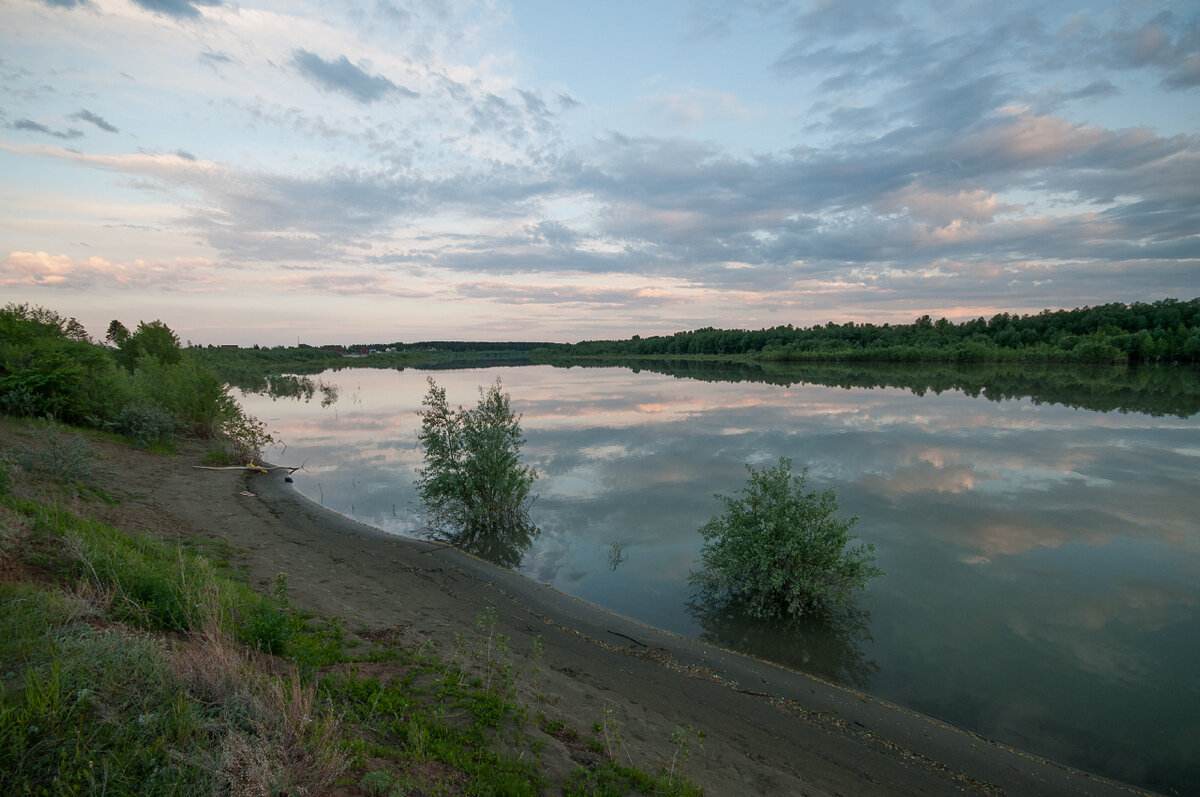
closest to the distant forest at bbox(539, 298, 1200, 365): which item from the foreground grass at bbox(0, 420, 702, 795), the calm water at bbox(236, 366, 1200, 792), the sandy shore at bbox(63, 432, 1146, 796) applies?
the calm water at bbox(236, 366, 1200, 792)

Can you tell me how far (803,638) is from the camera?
395 inches

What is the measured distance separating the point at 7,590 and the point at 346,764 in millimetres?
4274

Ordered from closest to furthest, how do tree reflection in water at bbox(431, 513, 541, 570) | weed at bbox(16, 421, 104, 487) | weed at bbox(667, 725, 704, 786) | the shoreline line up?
weed at bbox(667, 725, 704, 786)
the shoreline
weed at bbox(16, 421, 104, 487)
tree reflection in water at bbox(431, 513, 541, 570)

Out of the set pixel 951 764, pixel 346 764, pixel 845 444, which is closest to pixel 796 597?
pixel 951 764

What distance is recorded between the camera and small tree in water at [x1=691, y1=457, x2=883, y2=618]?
1041 centimetres

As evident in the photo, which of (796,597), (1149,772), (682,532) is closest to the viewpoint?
(1149,772)

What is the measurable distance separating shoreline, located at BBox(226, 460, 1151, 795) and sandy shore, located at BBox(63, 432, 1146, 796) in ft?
0.07

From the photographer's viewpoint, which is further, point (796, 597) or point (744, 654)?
point (796, 597)

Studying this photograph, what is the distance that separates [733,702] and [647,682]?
122cm

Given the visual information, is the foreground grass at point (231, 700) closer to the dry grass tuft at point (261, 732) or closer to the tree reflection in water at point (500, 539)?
the dry grass tuft at point (261, 732)

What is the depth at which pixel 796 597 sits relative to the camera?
10500mm

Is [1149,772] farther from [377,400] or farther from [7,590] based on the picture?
[377,400]

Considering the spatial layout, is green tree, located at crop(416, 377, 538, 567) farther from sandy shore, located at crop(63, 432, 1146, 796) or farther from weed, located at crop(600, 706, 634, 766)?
weed, located at crop(600, 706, 634, 766)

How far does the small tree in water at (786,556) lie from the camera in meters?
10.4
